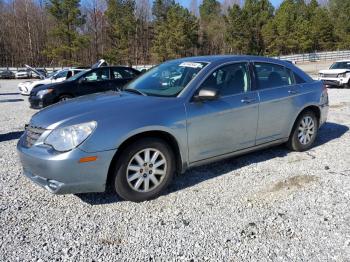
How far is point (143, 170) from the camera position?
13.1 ft

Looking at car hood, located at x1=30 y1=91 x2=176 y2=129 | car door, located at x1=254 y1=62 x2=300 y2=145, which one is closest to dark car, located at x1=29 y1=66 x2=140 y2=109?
car door, located at x1=254 y1=62 x2=300 y2=145

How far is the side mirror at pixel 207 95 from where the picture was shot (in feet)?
13.7

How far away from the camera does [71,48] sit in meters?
49.6

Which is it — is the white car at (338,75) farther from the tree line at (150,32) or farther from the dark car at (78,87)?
the tree line at (150,32)

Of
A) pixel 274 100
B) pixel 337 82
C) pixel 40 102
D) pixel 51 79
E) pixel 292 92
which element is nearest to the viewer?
pixel 274 100

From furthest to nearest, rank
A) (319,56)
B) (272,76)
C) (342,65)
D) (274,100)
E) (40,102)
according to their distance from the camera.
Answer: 1. (319,56)
2. (342,65)
3. (40,102)
4. (272,76)
5. (274,100)

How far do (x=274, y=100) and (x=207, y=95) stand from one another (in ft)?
4.59

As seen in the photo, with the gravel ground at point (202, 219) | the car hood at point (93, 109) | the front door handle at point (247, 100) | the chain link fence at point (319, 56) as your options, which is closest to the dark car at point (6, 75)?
the chain link fence at point (319, 56)

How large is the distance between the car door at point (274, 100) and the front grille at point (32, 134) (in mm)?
2853

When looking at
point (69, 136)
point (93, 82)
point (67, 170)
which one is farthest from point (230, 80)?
point (93, 82)

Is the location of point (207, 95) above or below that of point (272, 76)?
below

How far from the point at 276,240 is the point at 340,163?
2.58 m

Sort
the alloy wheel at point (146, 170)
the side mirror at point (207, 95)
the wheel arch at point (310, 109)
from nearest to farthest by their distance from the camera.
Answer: the alloy wheel at point (146, 170), the side mirror at point (207, 95), the wheel arch at point (310, 109)

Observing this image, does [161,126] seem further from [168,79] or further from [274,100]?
[274,100]
